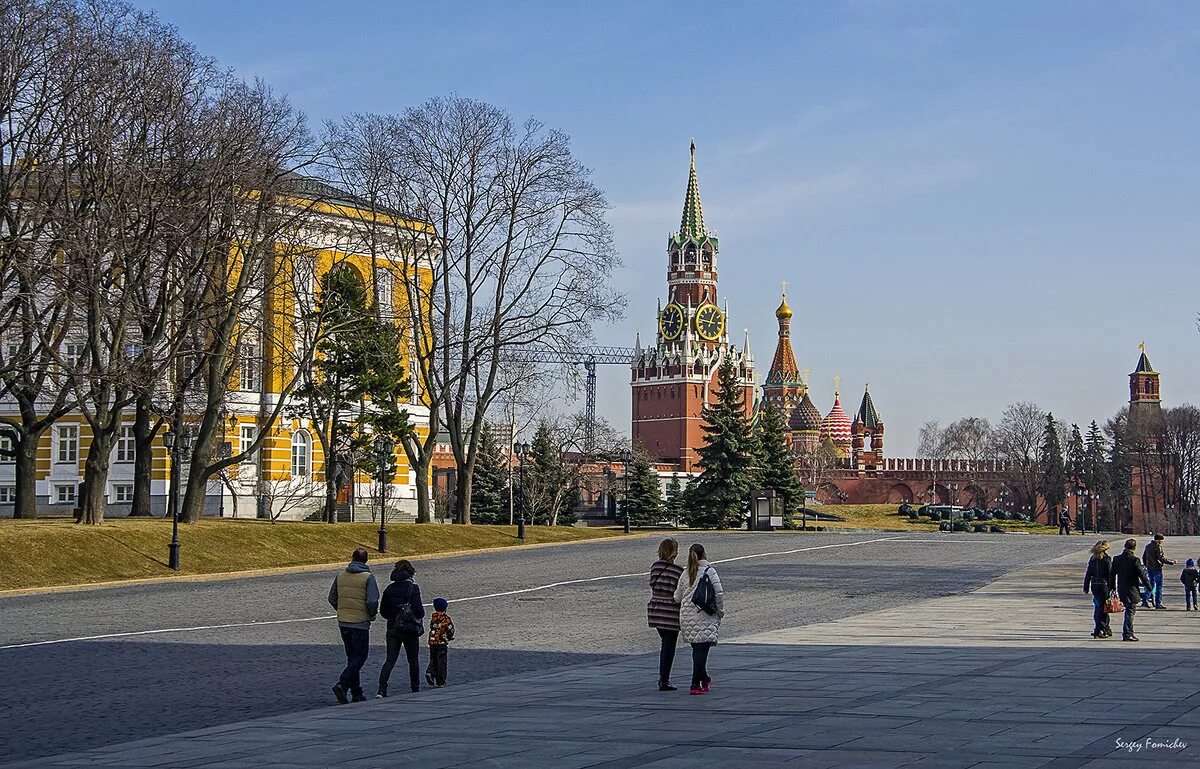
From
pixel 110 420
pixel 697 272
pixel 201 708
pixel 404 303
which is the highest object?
pixel 697 272

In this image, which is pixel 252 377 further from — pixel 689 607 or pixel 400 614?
pixel 689 607

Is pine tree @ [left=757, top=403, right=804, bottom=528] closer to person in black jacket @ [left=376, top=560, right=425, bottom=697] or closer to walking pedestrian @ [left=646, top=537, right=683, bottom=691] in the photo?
person in black jacket @ [left=376, top=560, right=425, bottom=697]

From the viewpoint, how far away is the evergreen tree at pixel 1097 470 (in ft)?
417

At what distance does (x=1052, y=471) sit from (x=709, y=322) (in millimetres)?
56476

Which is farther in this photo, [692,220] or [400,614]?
[692,220]

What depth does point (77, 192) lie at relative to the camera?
37.6m

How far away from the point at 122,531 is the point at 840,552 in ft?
74.5

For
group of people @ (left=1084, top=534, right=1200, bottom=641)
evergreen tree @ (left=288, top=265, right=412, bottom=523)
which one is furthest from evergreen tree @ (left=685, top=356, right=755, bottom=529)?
group of people @ (left=1084, top=534, right=1200, bottom=641)

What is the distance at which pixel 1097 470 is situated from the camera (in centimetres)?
12788

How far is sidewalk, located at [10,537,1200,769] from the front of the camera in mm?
11023

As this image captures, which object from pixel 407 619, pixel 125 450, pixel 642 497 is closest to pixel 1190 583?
pixel 407 619

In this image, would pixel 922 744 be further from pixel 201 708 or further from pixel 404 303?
pixel 404 303

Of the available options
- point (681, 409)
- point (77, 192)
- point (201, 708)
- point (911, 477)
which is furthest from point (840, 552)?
point (681, 409)

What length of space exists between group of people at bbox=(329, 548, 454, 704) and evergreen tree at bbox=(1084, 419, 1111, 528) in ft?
387
